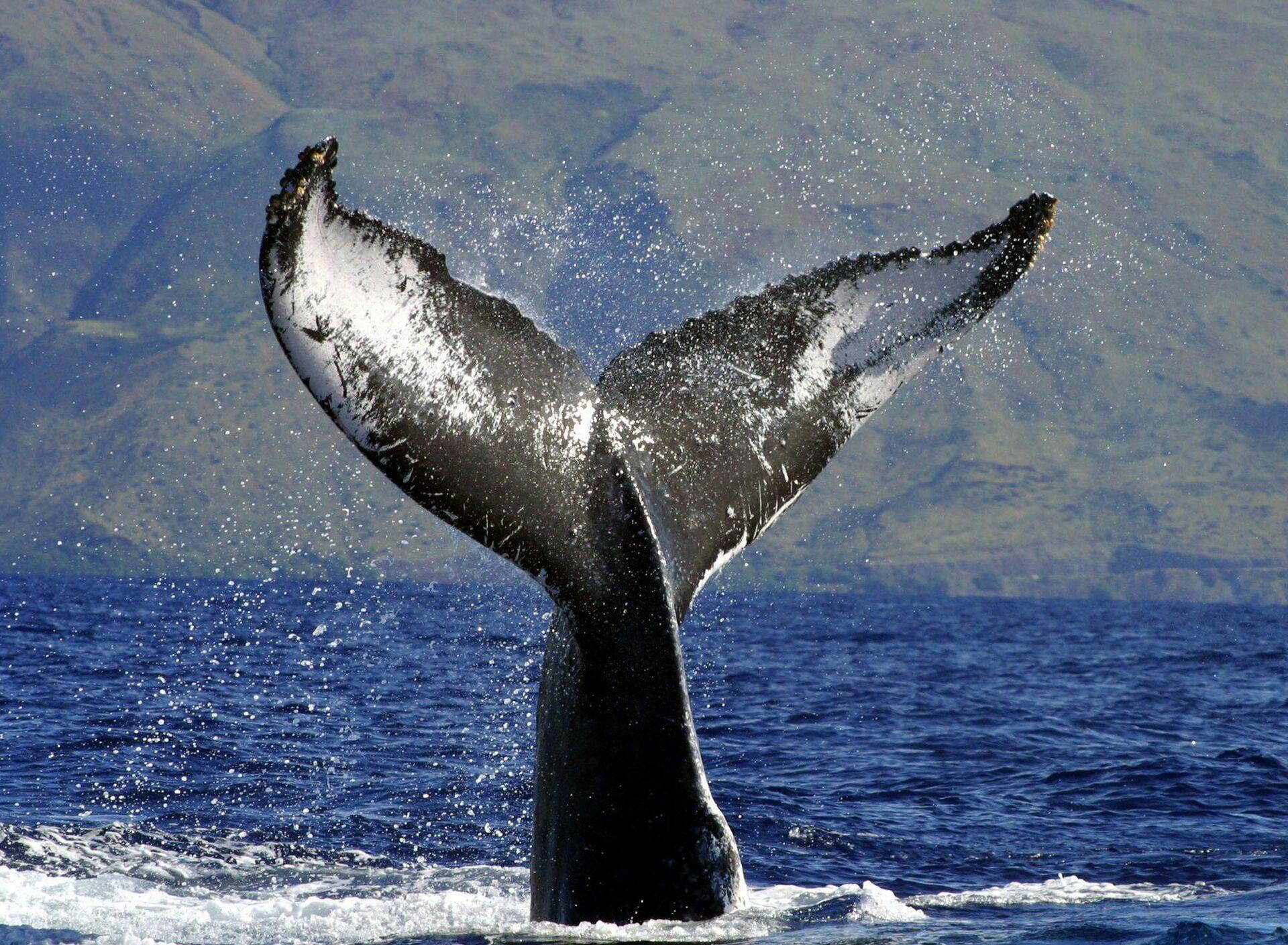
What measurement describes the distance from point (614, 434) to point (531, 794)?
6269mm

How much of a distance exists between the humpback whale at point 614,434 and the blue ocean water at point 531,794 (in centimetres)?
45

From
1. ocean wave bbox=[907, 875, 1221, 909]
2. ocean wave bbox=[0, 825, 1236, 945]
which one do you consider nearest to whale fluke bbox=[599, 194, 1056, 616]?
ocean wave bbox=[0, 825, 1236, 945]

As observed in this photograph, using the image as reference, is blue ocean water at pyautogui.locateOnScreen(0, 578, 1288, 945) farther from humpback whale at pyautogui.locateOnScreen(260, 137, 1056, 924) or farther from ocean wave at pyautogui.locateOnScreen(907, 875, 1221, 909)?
humpback whale at pyautogui.locateOnScreen(260, 137, 1056, 924)

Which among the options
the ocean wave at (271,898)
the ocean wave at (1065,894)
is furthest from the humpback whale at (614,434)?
the ocean wave at (1065,894)

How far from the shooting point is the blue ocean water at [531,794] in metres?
6.76

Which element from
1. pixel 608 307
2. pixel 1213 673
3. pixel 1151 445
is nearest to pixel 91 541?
pixel 608 307

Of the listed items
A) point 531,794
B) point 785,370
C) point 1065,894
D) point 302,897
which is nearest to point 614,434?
point 785,370

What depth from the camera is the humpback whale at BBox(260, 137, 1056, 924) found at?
441cm

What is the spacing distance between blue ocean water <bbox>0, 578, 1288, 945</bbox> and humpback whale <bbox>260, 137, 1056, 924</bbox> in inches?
17.7

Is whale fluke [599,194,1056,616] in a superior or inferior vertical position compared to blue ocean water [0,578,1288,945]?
superior

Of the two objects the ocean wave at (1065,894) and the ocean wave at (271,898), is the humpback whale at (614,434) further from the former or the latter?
the ocean wave at (1065,894)

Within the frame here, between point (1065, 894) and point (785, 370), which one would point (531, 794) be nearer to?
point (1065, 894)

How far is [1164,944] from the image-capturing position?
612 cm

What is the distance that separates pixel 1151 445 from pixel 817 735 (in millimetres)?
175683
